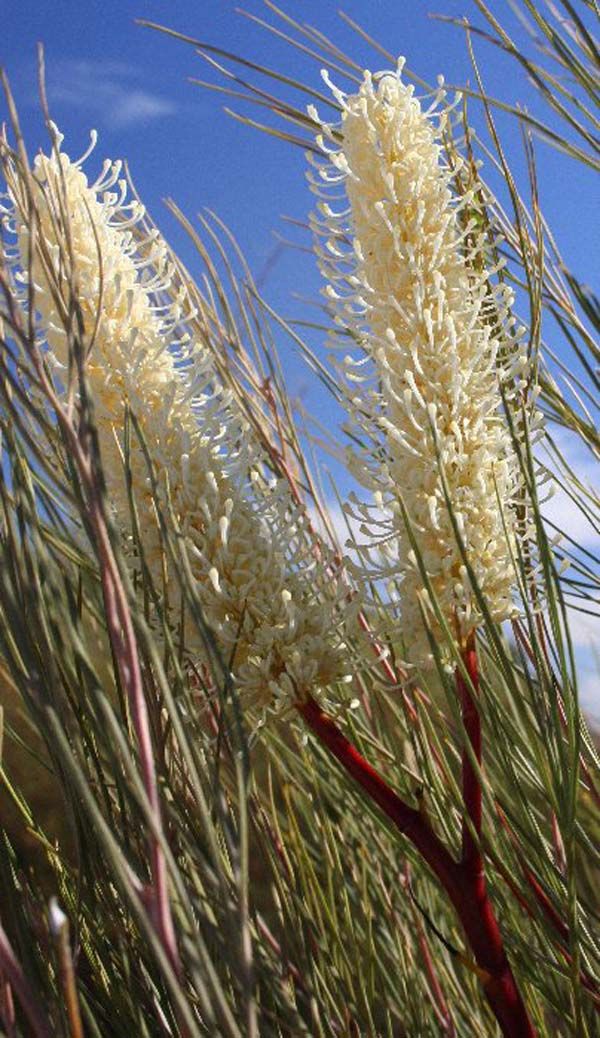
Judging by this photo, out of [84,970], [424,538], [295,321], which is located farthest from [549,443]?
[84,970]

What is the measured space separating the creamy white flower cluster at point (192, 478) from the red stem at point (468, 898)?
41mm

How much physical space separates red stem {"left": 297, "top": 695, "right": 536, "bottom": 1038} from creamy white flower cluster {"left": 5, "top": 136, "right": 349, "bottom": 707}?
41 mm

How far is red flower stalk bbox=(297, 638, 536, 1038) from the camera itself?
0.46 m

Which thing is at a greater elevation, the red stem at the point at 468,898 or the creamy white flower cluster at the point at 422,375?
the creamy white flower cluster at the point at 422,375

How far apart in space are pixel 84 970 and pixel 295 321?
461mm

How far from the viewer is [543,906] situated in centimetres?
54

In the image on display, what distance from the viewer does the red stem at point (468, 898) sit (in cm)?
46

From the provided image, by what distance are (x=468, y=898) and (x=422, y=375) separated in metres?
0.22

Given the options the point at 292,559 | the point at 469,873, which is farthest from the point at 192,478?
the point at 469,873

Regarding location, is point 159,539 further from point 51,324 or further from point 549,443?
point 549,443

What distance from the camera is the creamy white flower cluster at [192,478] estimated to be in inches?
18.4

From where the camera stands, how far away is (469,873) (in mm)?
469

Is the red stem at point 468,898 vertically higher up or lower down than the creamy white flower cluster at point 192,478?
lower down

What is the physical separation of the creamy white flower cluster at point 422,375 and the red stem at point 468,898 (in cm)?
5
